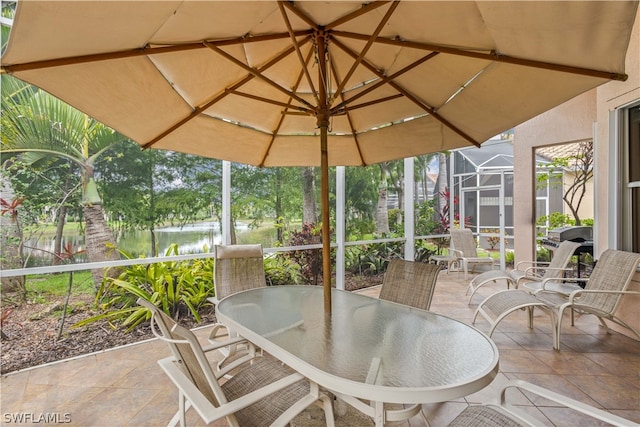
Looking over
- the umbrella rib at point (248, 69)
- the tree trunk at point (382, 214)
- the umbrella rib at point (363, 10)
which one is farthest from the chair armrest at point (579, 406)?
the tree trunk at point (382, 214)

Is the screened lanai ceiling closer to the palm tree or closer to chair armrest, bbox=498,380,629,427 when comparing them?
chair armrest, bbox=498,380,629,427

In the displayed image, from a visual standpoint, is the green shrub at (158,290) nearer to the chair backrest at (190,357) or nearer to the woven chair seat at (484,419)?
the chair backrest at (190,357)

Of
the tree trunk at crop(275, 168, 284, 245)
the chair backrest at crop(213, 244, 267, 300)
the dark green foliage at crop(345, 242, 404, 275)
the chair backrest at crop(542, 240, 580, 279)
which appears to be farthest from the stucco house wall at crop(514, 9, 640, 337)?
the tree trunk at crop(275, 168, 284, 245)

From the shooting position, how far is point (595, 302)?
10.9 ft

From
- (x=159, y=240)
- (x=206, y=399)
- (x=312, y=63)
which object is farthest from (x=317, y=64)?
(x=159, y=240)

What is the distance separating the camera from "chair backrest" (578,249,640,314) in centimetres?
314

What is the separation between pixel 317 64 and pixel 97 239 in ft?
10.8

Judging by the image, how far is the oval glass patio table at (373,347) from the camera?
1303 mm

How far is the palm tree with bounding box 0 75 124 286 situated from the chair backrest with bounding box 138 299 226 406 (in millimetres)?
2905

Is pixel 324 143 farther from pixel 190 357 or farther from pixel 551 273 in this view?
pixel 551 273

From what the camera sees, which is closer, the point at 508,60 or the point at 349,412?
the point at 508,60

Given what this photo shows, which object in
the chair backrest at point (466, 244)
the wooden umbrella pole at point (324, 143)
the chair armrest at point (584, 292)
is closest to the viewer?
the wooden umbrella pole at point (324, 143)

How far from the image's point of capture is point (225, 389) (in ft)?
5.81

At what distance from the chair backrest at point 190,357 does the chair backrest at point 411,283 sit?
166 centimetres
